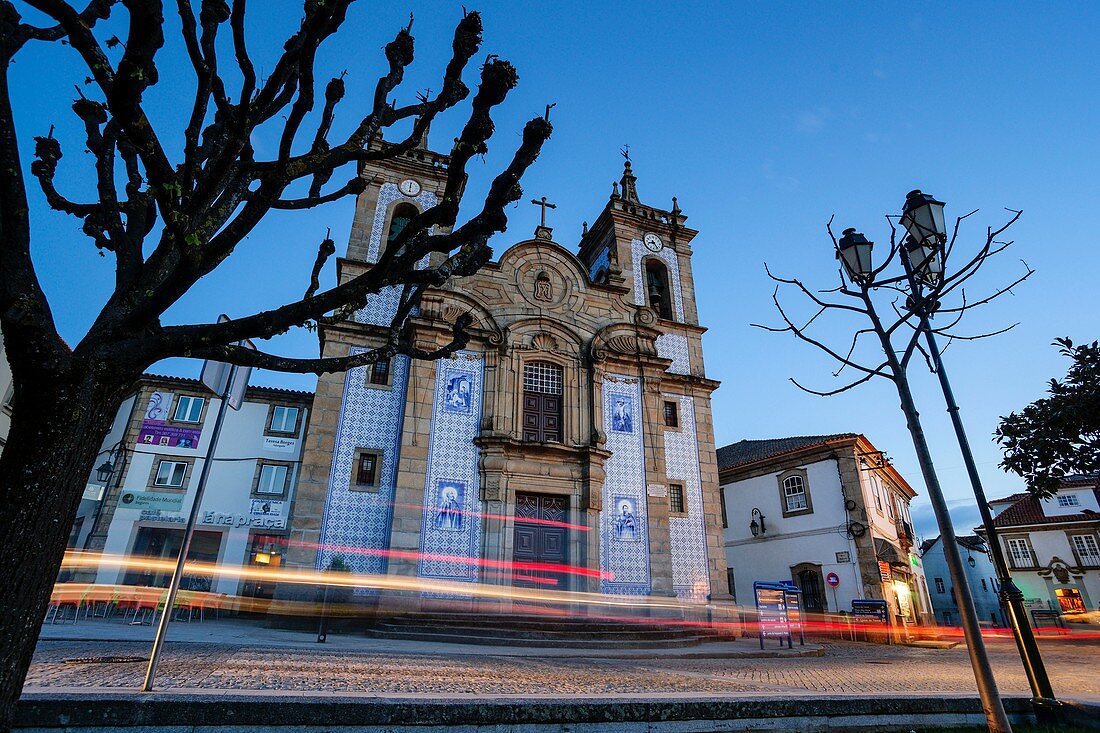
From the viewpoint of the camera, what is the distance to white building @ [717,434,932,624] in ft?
67.1

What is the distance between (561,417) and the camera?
17875 millimetres

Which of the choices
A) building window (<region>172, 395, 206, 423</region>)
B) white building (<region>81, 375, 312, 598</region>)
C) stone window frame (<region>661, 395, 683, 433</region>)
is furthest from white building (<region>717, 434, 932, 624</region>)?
building window (<region>172, 395, 206, 423</region>)

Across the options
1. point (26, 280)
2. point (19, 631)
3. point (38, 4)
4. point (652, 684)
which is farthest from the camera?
point (652, 684)

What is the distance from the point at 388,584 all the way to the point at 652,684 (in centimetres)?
1001

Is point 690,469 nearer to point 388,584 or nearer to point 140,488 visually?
point 388,584

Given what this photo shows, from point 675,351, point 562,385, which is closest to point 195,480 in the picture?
point 562,385

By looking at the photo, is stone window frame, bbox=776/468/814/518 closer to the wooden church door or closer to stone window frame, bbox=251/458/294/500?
the wooden church door

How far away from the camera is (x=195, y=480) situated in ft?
72.1

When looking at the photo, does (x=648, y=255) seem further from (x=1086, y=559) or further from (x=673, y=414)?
(x=1086, y=559)

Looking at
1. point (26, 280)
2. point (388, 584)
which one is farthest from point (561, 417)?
point (26, 280)

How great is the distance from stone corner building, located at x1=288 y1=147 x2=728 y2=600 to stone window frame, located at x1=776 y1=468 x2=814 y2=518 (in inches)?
251

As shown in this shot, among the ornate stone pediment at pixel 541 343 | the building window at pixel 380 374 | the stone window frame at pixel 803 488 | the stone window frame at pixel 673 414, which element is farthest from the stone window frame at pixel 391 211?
the stone window frame at pixel 803 488

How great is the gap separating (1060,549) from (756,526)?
2144 centimetres

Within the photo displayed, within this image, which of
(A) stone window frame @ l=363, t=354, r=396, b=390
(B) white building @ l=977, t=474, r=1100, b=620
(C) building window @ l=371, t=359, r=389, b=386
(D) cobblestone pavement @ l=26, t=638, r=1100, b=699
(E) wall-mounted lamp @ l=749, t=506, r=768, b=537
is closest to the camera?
(D) cobblestone pavement @ l=26, t=638, r=1100, b=699
